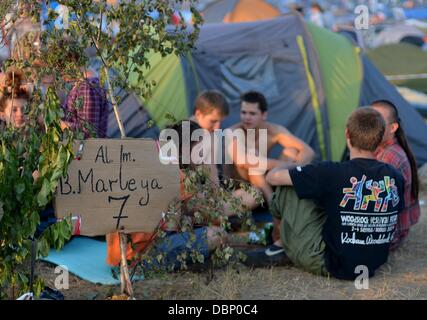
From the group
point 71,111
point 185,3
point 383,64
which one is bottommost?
point 71,111

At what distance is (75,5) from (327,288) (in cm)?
210

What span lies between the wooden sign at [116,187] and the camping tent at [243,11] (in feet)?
37.5

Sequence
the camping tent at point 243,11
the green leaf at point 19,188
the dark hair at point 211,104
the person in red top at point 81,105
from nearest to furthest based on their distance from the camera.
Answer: the green leaf at point 19,188
the person in red top at point 81,105
the dark hair at point 211,104
the camping tent at point 243,11

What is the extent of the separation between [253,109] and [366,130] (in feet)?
6.44

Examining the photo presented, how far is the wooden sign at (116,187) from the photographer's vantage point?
327 centimetres

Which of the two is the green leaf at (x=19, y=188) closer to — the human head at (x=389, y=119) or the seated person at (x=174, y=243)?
the seated person at (x=174, y=243)

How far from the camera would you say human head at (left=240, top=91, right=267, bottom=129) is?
594 centimetres

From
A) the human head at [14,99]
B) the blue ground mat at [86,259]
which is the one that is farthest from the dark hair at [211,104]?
the human head at [14,99]

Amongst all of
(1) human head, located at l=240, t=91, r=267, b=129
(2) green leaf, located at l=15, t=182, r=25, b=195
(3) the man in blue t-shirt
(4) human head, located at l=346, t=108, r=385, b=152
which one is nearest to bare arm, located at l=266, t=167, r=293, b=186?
(3) the man in blue t-shirt

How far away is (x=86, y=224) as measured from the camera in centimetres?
329

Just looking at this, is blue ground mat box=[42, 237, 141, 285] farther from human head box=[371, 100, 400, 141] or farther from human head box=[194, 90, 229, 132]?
human head box=[371, 100, 400, 141]

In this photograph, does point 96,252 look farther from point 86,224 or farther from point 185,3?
point 185,3

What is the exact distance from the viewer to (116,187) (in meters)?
3.33
